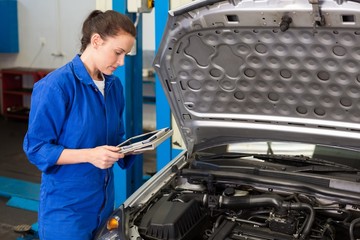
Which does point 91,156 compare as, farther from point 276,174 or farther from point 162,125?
point 162,125

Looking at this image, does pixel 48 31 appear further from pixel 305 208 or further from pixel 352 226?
pixel 352 226

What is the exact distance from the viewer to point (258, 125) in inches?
80.4

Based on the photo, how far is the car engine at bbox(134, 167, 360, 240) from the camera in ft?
5.45

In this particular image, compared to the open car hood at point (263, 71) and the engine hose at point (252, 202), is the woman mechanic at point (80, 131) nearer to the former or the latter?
the open car hood at point (263, 71)

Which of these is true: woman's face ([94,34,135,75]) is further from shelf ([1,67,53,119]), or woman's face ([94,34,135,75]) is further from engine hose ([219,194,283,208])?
shelf ([1,67,53,119])

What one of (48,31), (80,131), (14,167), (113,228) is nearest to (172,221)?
(113,228)

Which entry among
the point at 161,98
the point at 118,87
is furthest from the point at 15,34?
the point at 118,87

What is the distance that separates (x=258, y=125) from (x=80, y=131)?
84 cm

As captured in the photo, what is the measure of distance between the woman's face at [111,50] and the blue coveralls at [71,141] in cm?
9

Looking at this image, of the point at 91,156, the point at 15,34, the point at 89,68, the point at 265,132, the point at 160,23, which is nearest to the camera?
the point at 91,156

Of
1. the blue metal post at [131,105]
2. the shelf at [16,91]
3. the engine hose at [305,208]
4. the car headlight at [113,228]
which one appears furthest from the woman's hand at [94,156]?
the shelf at [16,91]

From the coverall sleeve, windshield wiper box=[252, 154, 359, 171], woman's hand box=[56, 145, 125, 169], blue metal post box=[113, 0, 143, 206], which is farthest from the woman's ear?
blue metal post box=[113, 0, 143, 206]

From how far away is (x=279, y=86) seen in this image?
189 centimetres

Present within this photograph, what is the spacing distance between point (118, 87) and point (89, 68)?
22 cm
